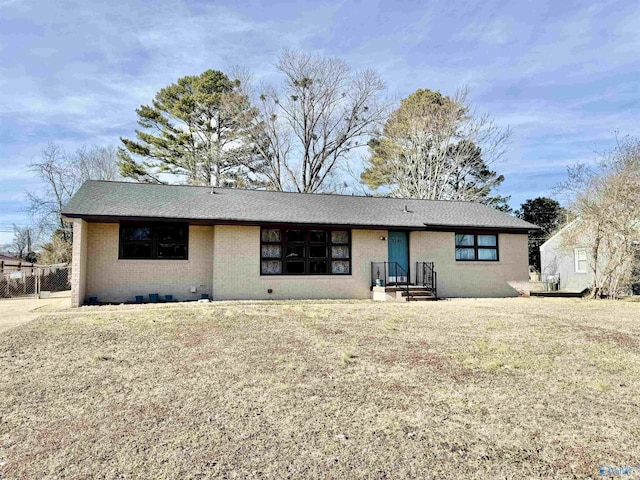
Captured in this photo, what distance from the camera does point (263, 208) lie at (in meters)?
14.9

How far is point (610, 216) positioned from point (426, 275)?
667 cm

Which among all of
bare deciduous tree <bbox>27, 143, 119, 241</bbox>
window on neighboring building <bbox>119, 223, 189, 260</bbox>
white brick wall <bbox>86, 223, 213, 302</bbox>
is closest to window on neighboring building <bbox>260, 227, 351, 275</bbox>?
white brick wall <bbox>86, 223, 213, 302</bbox>

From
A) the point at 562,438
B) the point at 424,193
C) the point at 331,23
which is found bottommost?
the point at 562,438

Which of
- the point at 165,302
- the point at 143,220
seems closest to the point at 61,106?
the point at 143,220

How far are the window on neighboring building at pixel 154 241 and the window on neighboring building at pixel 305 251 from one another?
264cm

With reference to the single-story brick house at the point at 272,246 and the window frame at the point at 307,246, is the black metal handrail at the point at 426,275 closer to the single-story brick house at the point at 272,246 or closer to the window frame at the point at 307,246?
the single-story brick house at the point at 272,246

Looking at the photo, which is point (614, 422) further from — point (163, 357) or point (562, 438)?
point (163, 357)

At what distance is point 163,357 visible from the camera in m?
5.90

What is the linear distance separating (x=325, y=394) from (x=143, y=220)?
10199 millimetres

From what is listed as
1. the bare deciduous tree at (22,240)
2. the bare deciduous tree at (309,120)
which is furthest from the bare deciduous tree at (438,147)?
the bare deciduous tree at (22,240)

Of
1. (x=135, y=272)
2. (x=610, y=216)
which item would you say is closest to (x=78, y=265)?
(x=135, y=272)

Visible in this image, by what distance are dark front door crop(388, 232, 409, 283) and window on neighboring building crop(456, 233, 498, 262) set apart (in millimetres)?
2158

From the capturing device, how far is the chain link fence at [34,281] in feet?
51.4

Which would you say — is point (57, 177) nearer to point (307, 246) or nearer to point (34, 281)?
point (34, 281)
